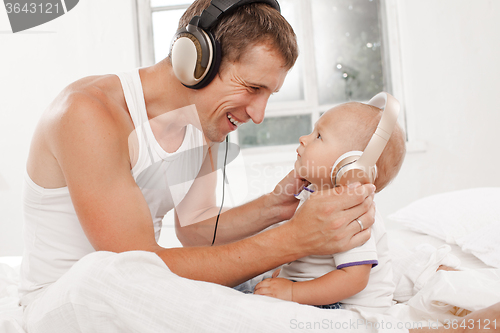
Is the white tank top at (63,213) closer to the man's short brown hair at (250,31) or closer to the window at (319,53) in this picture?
the man's short brown hair at (250,31)

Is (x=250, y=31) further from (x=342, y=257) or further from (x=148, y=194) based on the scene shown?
(x=342, y=257)

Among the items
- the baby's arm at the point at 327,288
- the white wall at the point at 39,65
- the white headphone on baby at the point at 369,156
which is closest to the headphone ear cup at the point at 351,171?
the white headphone on baby at the point at 369,156

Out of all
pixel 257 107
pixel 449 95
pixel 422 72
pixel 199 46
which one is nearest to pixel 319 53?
pixel 422 72

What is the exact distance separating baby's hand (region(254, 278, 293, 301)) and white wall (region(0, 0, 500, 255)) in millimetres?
1717

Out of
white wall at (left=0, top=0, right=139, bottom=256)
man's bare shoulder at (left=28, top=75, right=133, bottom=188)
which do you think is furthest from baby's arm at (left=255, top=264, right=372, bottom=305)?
white wall at (left=0, top=0, right=139, bottom=256)

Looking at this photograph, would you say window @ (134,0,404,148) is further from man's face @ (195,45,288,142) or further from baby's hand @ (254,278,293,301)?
baby's hand @ (254,278,293,301)

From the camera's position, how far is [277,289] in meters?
0.80

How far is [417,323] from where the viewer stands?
702 millimetres

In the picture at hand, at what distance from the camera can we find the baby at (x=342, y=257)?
2.55ft

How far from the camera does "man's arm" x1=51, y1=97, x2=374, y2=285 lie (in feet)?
2.52

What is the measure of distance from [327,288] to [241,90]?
1.81ft

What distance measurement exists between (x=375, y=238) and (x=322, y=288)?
189 millimetres

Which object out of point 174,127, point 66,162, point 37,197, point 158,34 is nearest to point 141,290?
point 66,162

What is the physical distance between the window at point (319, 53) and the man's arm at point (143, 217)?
6.50 feet
